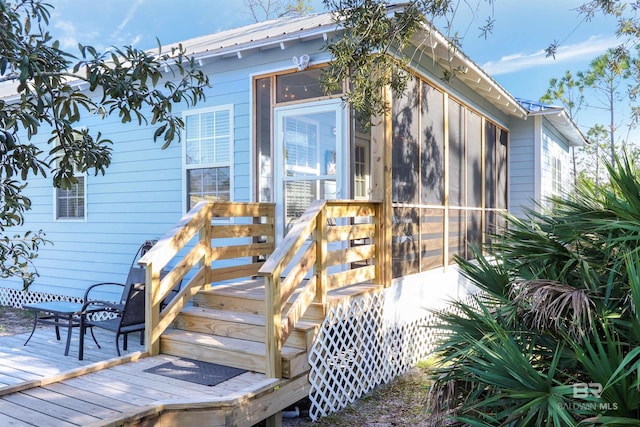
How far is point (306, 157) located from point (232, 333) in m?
2.37

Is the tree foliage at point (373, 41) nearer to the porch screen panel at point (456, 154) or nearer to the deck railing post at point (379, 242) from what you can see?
the deck railing post at point (379, 242)

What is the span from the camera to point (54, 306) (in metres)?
5.58

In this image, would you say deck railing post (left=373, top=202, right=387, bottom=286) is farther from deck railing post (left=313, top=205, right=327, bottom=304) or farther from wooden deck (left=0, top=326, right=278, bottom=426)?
wooden deck (left=0, top=326, right=278, bottom=426)

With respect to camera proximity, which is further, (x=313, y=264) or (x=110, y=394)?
(x=313, y=264)

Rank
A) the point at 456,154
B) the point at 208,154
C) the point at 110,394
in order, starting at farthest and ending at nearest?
1. the point at 456,154
2. the point at 208,154
3. the point at 110,394

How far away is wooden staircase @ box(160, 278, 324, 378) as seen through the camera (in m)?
3.98

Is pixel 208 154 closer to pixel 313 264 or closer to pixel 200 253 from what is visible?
pixel 200 253

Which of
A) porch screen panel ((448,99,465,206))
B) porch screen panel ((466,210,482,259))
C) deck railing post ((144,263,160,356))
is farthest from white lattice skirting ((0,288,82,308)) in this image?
porch screen panel ((466,210,482,259))

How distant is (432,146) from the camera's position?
21.7ft

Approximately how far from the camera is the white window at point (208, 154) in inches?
254

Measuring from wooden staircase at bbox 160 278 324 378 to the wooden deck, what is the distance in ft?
0.53

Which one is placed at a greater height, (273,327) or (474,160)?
(474,160)

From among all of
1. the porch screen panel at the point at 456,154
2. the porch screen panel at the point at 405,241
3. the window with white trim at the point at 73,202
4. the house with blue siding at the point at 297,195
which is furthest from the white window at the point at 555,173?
the window with white trim at the point at 73,202

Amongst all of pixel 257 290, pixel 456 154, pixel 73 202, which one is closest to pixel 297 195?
pixel 257 290
